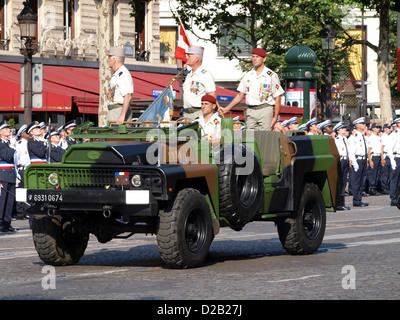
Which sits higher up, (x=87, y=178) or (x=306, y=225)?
(x=87, y=178)

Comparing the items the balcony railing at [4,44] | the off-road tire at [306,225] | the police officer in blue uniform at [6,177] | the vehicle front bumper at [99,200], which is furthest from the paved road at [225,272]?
the balcony railing at [4,44]

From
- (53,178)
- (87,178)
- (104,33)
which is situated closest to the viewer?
(87,178)

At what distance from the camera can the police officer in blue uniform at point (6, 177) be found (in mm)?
18078

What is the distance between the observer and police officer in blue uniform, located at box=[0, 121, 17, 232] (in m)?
18.1

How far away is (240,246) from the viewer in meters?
14.5

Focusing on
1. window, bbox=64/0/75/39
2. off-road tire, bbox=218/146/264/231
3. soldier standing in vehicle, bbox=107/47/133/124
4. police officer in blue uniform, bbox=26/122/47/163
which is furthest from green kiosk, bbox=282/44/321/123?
off-road tire, bbox=218/146/264/231

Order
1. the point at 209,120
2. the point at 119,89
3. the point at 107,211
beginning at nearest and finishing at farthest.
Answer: the point at 107,211, the point at 209,120, the point at 119,89

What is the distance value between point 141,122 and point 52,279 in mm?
2420

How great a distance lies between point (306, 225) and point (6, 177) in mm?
6739

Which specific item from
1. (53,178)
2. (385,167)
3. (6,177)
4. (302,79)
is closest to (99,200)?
(53,178)

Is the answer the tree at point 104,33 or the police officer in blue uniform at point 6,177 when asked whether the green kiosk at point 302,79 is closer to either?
the tree at point 104,33

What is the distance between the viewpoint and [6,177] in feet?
60.3

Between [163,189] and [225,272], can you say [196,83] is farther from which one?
[225,272]

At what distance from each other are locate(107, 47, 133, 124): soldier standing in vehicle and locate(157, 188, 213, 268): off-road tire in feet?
7.25
